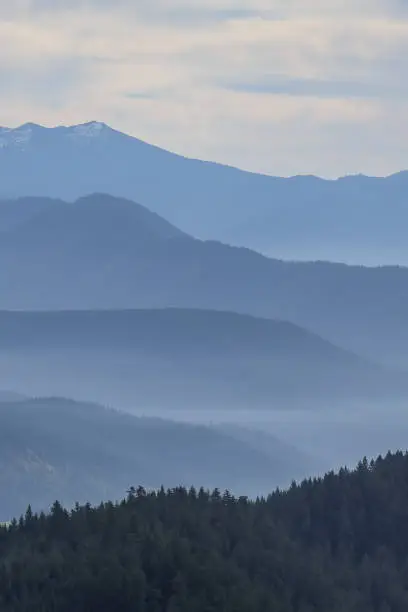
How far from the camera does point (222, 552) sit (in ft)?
159

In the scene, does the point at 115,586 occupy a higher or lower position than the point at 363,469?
lower

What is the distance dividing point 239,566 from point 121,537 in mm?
3113

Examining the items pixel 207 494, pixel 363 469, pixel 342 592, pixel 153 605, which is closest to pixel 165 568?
pixel 153 605

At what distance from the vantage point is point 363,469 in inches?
2347

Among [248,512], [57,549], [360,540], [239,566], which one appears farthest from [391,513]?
[57,549]

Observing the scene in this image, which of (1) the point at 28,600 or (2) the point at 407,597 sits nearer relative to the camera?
(1) the point at 28,600

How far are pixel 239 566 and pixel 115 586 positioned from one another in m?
5.26

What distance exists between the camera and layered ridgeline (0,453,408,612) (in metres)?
43.6

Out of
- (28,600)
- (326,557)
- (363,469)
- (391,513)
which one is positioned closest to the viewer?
(28,600)

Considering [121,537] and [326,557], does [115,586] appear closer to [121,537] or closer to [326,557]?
[121,537]

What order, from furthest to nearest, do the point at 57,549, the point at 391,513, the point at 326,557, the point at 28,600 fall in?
the point at 391,513 → the point at 326,557 → the point at 57,549 → the point at 28,600

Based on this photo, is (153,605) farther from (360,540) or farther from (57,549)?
(360,540)

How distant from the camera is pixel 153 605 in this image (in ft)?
142

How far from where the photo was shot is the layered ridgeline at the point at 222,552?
4359 centimetres
